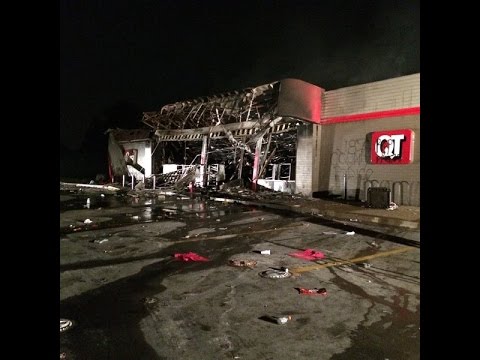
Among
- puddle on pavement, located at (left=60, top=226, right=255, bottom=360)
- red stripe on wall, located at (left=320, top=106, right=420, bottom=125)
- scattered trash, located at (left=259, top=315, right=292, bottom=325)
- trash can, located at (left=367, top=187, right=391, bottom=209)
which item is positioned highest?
red stripe on wall, located at (left=320, top=106, right=420, bottom=125)

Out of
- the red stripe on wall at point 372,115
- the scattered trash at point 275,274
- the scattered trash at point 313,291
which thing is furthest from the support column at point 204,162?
the scattered trash at point 313,291

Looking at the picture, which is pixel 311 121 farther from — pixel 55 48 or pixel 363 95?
pixel 55 48

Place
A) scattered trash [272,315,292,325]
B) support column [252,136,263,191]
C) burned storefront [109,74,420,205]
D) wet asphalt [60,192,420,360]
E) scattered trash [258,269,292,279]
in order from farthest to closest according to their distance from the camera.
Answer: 1. support column [252,136,263,191]
2. burned storefront [109,74,420,205]
3. scattered trash [258,269,292,279]
4. scattered trash [272,315,292,325]
5. wet asphalt [60,192,420,360]

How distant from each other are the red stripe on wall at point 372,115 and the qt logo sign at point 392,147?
29.7 inches

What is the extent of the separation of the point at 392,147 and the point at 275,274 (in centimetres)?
1170

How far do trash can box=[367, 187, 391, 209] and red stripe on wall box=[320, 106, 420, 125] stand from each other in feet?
11.9

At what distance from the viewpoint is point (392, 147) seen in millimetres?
15047

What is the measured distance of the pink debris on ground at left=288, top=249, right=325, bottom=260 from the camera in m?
6.66

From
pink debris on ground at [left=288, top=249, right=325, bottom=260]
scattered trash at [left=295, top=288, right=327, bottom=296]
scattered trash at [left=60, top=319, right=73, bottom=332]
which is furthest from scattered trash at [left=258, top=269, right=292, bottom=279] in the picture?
scattered trash at [left=60, top=319, right=73, bottom=332]

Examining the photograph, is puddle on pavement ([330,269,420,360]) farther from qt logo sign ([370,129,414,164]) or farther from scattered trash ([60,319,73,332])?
qt logo sign ([370,129,414,164])

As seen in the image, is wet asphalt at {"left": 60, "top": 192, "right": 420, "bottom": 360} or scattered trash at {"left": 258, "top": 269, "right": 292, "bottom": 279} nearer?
wet asphalt at {"left": 60, "top": 192, "right": 420, "bottom": 360}

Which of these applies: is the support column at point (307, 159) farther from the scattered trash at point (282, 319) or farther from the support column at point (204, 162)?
the scattered trash at point (282, 319)

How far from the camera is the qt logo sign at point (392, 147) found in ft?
47.7

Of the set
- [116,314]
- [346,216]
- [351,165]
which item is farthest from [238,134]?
[116,314]
